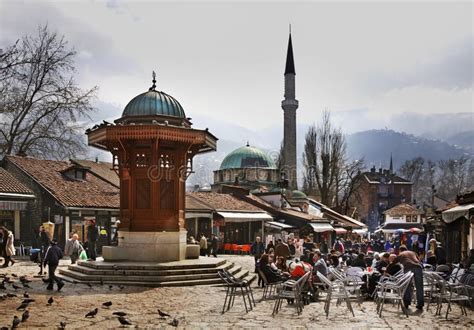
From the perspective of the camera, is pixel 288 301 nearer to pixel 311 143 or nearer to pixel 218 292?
pixel 218 292

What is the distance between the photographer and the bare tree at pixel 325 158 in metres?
41.8

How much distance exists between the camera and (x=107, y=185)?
2958 centimetres

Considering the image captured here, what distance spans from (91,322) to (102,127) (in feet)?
25.0

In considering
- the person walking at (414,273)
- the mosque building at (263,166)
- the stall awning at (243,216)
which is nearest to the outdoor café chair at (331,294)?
the person walking at (414,273)

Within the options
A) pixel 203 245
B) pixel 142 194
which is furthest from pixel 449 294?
pixel 203 245

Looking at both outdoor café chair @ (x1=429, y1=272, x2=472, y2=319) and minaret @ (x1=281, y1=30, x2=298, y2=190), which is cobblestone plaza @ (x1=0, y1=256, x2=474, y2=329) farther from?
minaret @ (x1=281, y1=30, x2=298, y2=190)

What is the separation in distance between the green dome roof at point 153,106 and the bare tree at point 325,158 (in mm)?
26040

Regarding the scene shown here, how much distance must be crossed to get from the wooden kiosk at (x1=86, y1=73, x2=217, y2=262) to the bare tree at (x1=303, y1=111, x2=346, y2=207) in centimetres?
2628

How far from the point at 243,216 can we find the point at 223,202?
2.50m

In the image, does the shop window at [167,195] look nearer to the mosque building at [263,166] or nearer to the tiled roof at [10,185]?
the tiled roof at [10,185]

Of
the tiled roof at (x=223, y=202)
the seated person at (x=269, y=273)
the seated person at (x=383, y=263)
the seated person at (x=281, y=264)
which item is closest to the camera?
the seated person at (x=269, y=273)

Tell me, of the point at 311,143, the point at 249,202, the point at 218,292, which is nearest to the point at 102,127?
the point at 218,292

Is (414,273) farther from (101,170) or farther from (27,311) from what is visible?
(101,170)

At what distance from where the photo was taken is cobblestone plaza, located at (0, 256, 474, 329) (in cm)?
905
